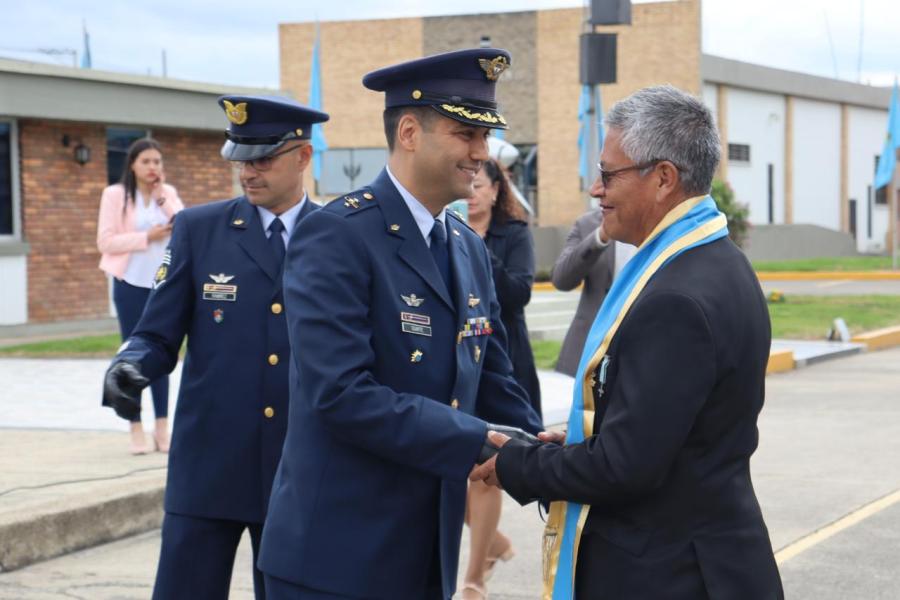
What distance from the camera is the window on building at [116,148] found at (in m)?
19.0

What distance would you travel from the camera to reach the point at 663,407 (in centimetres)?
271

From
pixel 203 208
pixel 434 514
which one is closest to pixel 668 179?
pixel 434 514

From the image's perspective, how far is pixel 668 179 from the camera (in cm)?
294

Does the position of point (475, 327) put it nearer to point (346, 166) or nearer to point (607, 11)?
point (607, 11)

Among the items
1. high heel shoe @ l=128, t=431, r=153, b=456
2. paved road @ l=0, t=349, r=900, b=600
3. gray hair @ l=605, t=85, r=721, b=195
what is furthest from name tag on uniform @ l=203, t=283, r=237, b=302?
high heel shoe @ l=128, t=431, r=153, b=456

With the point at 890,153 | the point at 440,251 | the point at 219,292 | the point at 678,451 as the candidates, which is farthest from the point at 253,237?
the point at 890,153

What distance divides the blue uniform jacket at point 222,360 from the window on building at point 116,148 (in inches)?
594

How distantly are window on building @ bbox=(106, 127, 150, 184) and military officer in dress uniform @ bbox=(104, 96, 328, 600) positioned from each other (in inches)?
591

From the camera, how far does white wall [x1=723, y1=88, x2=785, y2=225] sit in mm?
44438

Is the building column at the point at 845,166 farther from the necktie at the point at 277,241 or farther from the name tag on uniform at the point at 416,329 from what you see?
the name tag on uniform at the point at 416,329

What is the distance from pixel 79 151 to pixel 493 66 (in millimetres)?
15672

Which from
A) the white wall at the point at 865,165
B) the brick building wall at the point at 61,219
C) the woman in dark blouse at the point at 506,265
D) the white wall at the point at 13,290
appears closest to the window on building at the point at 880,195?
the white wall at the point at 865,165

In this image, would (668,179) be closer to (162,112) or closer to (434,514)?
(434,514)

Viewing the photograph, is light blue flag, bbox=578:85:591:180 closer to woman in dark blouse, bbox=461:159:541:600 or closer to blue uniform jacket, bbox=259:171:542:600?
woman in dark blouse, bbox=461:159:541:600
